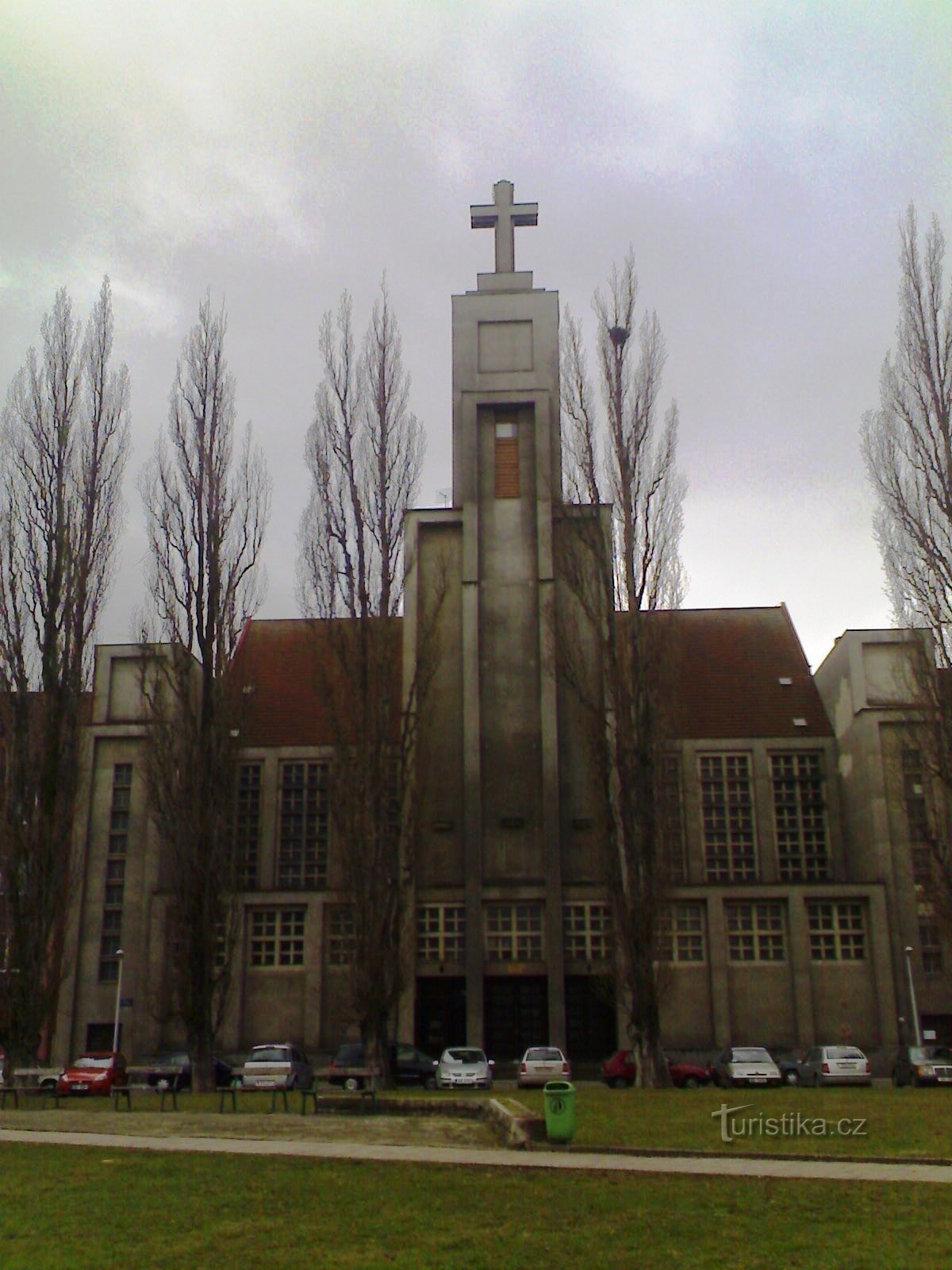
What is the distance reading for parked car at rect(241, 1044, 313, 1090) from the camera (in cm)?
2848

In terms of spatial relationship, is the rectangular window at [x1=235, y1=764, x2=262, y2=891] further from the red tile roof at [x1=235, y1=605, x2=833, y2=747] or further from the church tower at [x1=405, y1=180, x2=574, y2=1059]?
the church tower at [x1=405, y1=180, x2=574, y2=1059]

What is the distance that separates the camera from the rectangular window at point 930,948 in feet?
124

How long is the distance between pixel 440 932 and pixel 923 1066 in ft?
46.1

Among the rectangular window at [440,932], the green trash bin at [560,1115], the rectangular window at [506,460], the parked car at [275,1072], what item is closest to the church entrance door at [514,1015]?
the rectangular window at [440,932]

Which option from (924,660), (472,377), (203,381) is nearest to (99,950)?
(203,381)

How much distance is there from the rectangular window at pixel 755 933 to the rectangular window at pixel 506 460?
1521cm

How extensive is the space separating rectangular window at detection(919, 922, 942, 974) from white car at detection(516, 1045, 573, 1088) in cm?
1275

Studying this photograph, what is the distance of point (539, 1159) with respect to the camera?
565 inches

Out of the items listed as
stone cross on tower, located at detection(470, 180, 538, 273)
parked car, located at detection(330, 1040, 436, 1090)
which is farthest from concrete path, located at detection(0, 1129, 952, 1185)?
stone cross on tower, located at detection(470, 180, 538, 273)

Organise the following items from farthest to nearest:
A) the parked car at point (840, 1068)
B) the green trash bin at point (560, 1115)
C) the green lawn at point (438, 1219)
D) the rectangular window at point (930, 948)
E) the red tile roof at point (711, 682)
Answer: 1. the red tile roof at point (711, 682)
2. the rectangular window at point (930, 948)
3. the parked car at point (840, 1068)
4. the green trash bin at point (560, 1115)
5. the green lawn at point (438, 1219)

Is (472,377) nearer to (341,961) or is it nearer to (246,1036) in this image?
(341,961)

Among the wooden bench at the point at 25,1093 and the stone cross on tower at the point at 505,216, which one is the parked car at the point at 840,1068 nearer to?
the wooden bench at the point at 25,1093

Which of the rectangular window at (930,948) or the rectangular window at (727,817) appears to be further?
the rectangular window at (727,817)

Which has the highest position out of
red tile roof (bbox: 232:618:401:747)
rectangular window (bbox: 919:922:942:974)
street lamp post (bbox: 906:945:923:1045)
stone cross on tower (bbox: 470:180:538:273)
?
stone cross on tower (bbox: 470:180:538:273)
